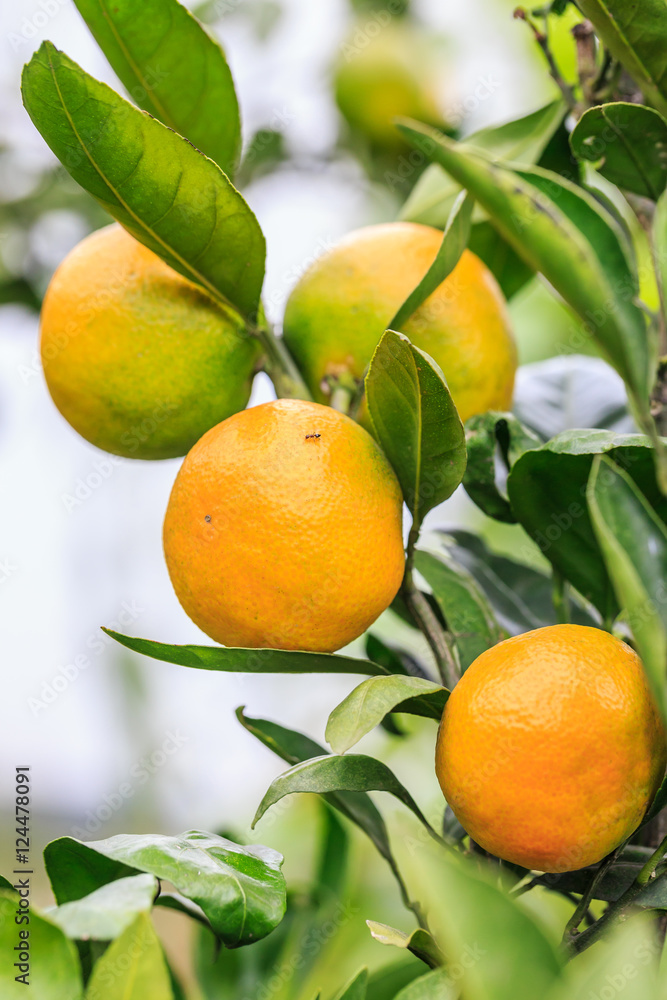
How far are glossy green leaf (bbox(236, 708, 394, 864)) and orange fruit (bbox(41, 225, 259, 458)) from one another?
226 millimetres

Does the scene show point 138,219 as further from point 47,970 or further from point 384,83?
point 384,83

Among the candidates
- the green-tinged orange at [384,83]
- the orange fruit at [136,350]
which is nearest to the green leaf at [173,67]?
the orange fruit at [136,350]

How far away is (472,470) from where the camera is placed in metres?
0.65

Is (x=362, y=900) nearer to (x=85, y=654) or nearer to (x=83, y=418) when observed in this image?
(x=83, y=418)

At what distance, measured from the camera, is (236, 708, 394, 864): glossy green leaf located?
0.66m

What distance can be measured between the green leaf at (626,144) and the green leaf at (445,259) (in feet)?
0.38

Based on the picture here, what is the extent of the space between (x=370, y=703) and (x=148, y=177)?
0.34 meters

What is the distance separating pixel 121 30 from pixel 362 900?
0.90 meters

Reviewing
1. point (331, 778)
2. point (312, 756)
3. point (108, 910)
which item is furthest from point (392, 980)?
point (108, 910)

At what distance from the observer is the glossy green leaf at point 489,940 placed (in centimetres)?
37

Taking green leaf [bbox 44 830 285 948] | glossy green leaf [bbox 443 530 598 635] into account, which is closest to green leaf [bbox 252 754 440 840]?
green leaf [bbox 44 830 285 948]

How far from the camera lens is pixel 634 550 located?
45 cm

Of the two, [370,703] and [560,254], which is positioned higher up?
[560,254]

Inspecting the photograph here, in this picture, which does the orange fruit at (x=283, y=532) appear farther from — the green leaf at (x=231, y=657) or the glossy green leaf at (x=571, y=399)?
the glossy green leaf at (x=571, y=399)
